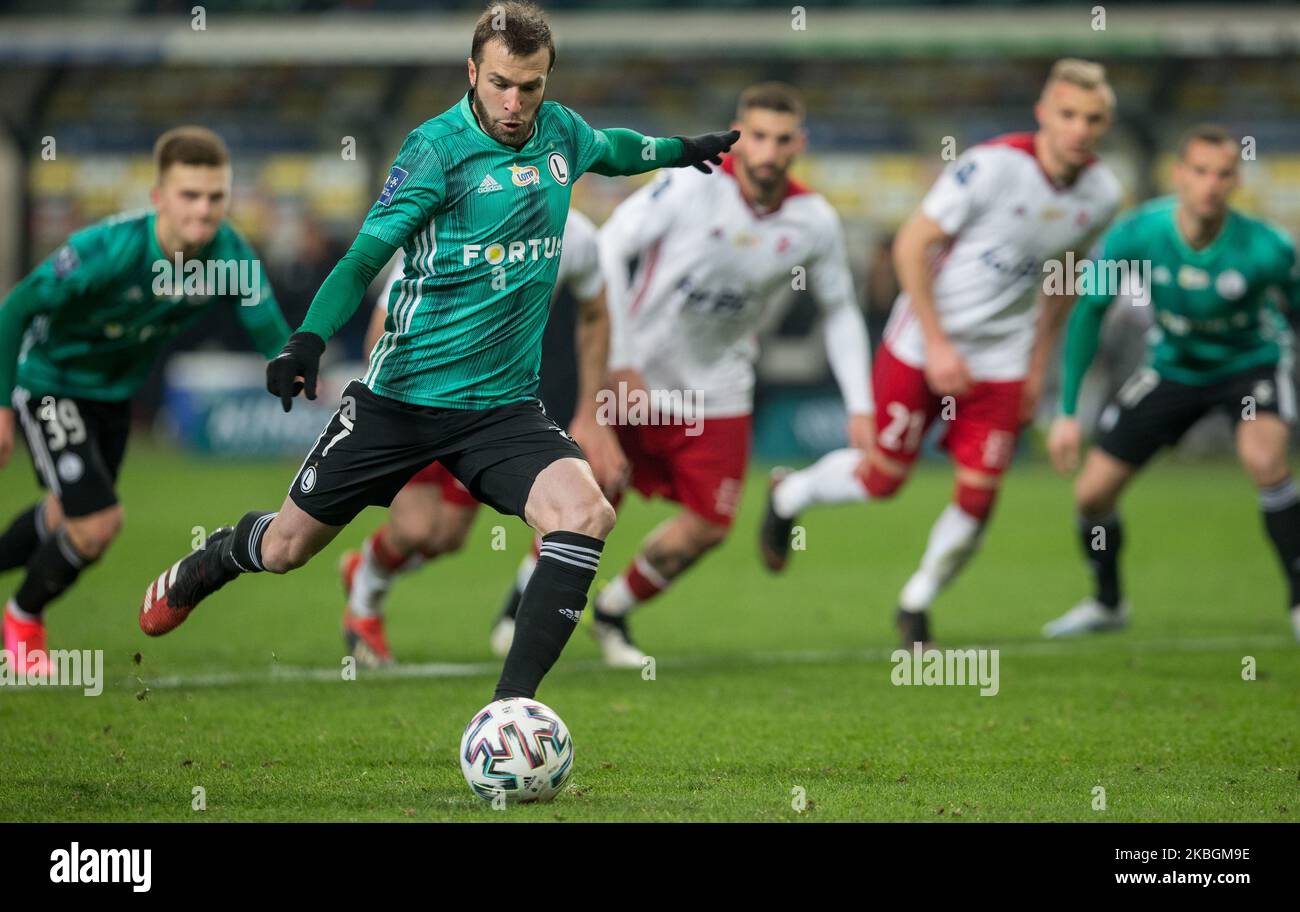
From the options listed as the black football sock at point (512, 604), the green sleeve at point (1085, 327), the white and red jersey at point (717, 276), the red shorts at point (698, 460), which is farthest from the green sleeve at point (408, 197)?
the green sleeve at point (1085, 327)

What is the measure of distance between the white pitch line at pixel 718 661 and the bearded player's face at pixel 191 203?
185cm

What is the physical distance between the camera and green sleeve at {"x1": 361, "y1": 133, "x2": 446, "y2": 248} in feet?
18.2

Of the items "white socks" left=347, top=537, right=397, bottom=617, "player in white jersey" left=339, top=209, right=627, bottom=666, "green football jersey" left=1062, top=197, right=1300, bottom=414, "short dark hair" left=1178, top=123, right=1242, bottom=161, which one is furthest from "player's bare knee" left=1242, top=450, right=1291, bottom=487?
"white socks" left=347, top=537, right=397, bottom=617

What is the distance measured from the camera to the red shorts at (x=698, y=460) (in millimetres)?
8641

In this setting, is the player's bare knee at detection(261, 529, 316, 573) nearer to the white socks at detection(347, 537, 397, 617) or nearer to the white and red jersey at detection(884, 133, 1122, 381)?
the white socks at detection(347, 537, 397, 617)

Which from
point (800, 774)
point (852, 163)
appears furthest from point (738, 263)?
point (852, 163)

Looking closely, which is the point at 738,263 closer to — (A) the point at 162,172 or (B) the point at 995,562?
(A) the point at 162,172

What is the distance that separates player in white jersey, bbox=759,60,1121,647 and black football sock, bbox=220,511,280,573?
3.65m

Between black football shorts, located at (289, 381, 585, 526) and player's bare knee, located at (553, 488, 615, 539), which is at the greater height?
black football shorts, located at (289, 381, 585, 526)

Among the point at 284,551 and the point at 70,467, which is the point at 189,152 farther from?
the point at 284,551

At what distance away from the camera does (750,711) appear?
7.24m

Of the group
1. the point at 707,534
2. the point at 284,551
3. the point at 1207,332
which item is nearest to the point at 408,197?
the point at 284,551

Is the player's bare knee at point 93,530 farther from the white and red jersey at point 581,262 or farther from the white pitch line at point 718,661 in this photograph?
the white and red jersey at point 581,262
